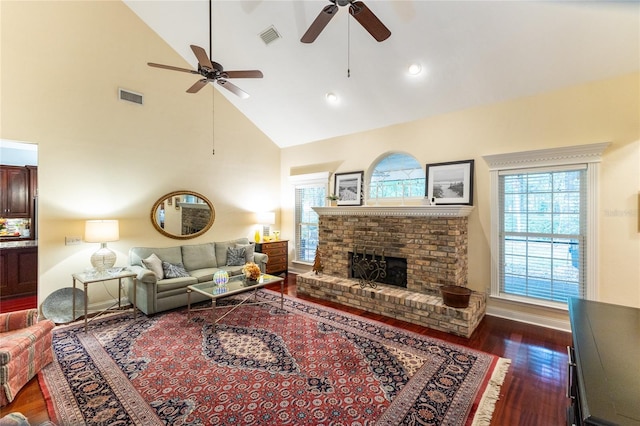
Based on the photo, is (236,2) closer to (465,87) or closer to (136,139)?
(136,139)

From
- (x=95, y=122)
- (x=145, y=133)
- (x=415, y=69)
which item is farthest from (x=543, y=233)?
(x=95, y=122)

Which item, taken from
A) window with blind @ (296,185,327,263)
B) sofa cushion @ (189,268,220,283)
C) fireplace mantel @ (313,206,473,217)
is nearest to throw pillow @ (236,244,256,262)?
sofa cushion @ (189,268,220,283)

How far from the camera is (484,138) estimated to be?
13.1 ft

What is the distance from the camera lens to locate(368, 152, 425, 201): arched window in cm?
465

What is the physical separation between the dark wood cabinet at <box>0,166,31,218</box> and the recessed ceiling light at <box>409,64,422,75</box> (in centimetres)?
675

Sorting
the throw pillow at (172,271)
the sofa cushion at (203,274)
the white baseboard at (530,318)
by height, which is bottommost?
the white baseboard at (530,318)

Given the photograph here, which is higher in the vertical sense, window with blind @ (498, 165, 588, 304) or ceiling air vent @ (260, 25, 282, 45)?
ceiling air vent @ (260, 25, 282, 45)

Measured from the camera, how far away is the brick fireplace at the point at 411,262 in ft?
11.9

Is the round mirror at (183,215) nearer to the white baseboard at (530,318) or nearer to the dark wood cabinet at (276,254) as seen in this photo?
the dark wood cabinet at (276,254)

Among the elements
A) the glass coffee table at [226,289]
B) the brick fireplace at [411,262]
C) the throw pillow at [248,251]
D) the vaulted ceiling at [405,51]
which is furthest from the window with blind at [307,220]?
the glass coffee table at [226,289]

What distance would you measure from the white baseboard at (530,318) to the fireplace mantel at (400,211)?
1.41 meters

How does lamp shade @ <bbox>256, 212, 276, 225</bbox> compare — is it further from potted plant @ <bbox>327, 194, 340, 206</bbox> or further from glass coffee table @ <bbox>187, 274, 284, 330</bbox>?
glass coffee table @ <bbox>187, 274, 284, 330</bbox>

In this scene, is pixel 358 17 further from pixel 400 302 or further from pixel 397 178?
pixel 400 302

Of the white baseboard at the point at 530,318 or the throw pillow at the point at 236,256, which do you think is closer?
the white baseboard at the point at 530,318
